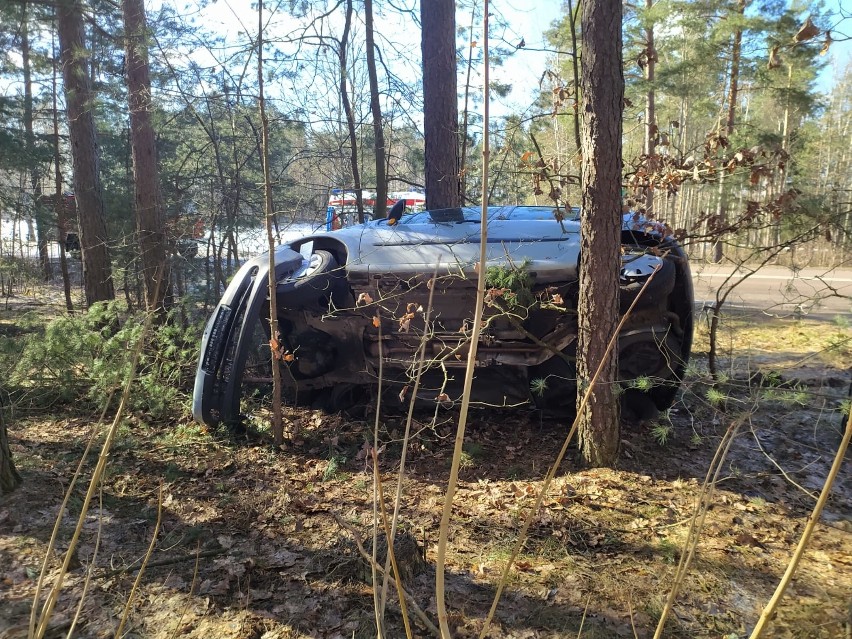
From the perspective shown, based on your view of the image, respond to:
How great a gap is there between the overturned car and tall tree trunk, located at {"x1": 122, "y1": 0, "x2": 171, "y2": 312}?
3.35 m

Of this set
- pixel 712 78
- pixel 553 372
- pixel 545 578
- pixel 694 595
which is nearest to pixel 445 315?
pixel 553 372

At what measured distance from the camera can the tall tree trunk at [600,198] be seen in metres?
3.79

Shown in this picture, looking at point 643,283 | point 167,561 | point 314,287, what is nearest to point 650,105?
point 643,283

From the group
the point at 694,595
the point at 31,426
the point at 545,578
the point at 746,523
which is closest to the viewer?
the point at 694,595

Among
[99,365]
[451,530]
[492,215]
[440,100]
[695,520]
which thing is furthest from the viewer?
[440,100]

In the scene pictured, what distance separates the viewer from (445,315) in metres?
4.89

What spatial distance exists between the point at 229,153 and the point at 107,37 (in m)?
2.49

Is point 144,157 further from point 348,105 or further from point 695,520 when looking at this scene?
point 695,520

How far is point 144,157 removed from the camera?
8.39m

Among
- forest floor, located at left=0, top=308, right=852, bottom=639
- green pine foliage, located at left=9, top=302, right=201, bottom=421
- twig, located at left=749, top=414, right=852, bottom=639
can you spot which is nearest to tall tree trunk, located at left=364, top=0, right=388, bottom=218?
green pine foliage, located at left=9, top=302, right=201, bottom=421

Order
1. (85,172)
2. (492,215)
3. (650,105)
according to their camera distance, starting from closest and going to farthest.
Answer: (492,215), (85,172), (650,105)

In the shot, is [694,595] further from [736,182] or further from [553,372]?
[736,182]

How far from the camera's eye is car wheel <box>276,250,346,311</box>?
4938 millimetres

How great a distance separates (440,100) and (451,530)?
6.07 meters
